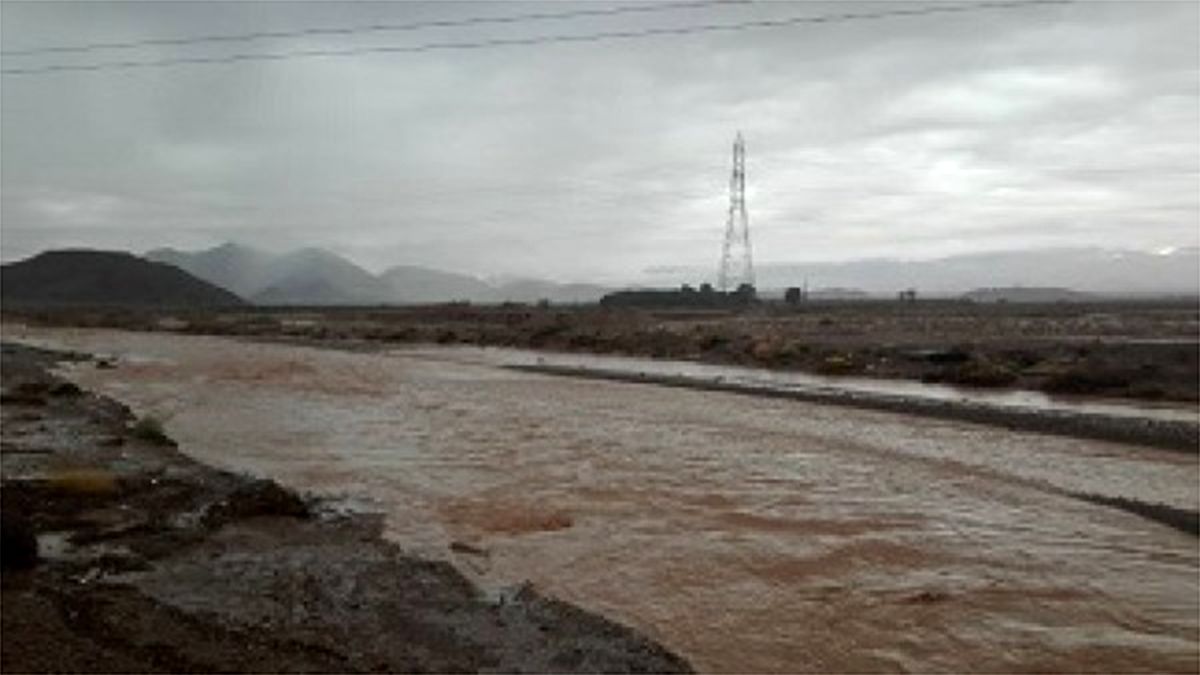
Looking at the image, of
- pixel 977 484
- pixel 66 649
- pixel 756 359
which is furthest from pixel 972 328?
pixel 66 649

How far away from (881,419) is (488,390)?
48.2 feet

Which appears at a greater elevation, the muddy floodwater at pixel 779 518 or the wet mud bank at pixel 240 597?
the wet mud bank at pixel 240 597

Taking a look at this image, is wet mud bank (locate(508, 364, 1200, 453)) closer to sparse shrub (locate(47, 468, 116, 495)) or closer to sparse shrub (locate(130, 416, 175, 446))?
sparse shrub (locate(130, 416, 175, 446))

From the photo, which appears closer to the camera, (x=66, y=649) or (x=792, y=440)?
(x=66, y=649)

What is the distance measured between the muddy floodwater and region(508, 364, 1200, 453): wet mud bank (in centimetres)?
100

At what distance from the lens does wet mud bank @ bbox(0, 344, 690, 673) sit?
944cm

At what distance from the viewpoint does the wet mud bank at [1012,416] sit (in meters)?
26.2

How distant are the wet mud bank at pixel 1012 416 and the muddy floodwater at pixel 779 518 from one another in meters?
1.00

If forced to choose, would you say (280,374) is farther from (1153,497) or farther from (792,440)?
(1153,497)

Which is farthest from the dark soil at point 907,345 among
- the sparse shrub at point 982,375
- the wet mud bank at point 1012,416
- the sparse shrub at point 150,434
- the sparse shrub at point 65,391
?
the sparse shrub at point 65,391

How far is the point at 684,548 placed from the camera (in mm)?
15141

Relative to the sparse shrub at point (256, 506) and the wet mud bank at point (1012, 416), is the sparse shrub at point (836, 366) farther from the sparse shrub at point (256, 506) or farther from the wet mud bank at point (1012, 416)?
the sparse shrub at point (256, 506)

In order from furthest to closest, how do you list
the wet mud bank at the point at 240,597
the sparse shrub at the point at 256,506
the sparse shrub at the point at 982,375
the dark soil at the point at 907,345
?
the sparse shrub at the point at 982,375 → the dark soil at the point at 907,345 → the sparse shrub at the point at 256,506 → the wet mud bank at the point at 240,597

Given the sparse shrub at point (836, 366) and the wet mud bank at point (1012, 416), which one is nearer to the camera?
the wet mud bank at point (1012, 416)
